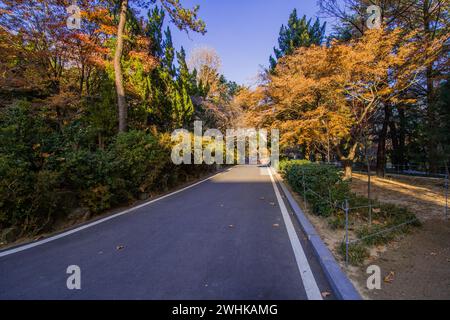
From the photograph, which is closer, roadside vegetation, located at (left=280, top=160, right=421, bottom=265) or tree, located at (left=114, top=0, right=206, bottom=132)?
Result: roadside vegetation, located at (left=280, top=160, right=421, bottom=265)

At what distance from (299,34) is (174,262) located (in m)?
22.1

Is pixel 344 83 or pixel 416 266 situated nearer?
pixel 416 266

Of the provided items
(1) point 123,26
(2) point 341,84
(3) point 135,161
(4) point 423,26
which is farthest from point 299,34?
(3) point 135,161

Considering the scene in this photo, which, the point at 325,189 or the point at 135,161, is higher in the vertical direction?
the point at 135,161

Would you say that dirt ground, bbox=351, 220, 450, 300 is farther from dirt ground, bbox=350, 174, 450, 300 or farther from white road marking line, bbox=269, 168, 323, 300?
white road marking line, bbox=269, 168, 323, 300

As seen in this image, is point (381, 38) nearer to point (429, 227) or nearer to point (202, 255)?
point (429, 227)

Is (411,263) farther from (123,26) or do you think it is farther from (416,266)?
(123,26)

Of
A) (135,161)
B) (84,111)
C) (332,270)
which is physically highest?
(84,111)

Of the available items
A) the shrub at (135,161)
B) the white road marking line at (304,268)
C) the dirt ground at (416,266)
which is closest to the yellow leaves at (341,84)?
the dirt ground at (416,266)

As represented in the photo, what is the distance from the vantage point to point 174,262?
340cm

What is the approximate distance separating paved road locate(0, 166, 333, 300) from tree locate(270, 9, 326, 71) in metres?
18.4

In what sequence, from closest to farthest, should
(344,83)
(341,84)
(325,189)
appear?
(325,189)
(344,83)
(341,84)

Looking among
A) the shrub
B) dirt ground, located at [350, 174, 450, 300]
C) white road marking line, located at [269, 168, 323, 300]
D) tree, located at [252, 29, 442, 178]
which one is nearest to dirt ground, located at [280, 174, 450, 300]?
dirt ground, located at [350, 174, 450, 300]

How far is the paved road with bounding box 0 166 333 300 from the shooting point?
2.68 m
